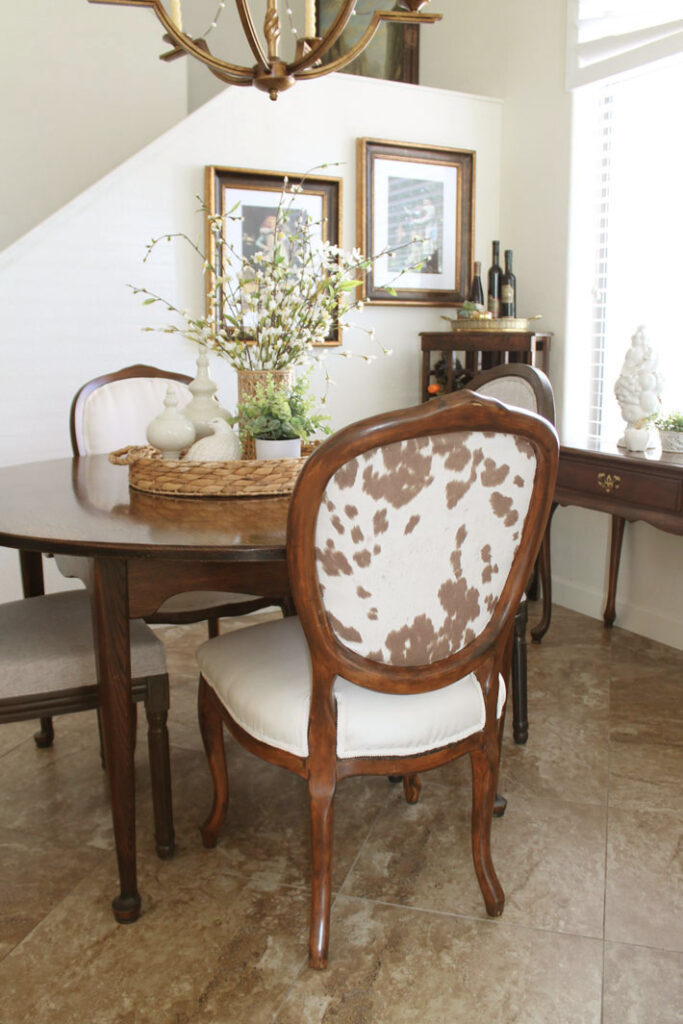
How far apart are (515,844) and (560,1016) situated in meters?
0.54

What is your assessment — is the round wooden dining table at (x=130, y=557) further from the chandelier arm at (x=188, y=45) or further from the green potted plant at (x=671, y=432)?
the green potted plant at (x=671, y=432)

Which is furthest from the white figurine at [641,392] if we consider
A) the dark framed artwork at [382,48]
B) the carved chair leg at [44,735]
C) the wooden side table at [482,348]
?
the dark framed artwork at [382,48]

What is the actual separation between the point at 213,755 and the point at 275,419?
0.75m

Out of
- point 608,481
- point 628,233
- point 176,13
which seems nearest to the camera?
point 176,13

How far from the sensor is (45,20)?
14.1 ft

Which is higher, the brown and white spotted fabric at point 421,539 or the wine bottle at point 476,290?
the wine bottle at point 476,290

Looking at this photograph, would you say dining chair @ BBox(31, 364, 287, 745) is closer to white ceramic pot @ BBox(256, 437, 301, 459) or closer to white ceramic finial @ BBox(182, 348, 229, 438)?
white ceramic finial @ BBox(182, 348, 229, 438)

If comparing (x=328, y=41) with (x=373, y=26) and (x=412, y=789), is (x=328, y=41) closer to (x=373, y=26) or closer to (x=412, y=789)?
(x=373, y=26)

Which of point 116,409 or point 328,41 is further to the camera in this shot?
point 116,409

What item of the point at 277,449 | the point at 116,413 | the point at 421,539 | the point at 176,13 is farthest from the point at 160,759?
the point at 176,13

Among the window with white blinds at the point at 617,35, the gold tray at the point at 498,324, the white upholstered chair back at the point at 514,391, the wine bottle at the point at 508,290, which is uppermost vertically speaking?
the window with white blinds at the point at 617,35

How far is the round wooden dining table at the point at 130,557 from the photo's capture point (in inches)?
60.9

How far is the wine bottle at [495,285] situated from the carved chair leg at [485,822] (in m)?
2.35

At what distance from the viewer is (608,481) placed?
284 centimetres
